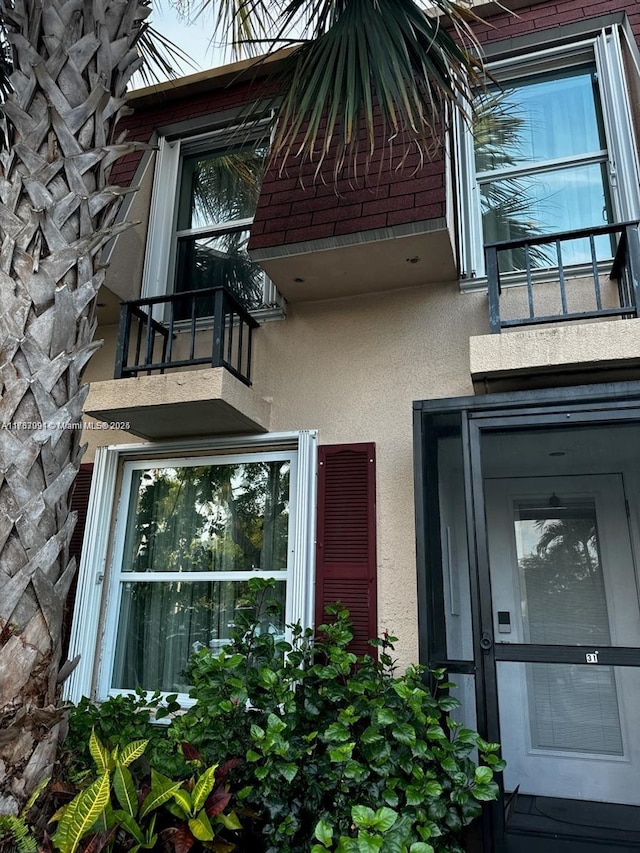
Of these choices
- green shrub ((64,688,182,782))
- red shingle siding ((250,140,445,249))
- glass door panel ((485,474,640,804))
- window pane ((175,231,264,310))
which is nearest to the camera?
green shrub ((64,688,182,782))

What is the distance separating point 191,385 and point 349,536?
1415 mm

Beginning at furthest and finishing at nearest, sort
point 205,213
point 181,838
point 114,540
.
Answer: point 205,213 → point 114,540 → point 181,838

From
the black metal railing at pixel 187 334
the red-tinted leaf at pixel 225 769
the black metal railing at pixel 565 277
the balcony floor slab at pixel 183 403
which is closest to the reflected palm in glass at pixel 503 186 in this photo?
the black metal railing at pixel 565 277

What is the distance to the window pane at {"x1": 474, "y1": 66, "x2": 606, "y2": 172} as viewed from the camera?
4594 millimetres

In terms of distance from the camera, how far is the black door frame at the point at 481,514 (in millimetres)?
3023

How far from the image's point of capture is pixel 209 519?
14.8 feet

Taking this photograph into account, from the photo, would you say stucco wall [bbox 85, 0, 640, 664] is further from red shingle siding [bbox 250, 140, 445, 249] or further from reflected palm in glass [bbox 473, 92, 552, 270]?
reflected palm in glass [bbox 473, 92, 552, 270]

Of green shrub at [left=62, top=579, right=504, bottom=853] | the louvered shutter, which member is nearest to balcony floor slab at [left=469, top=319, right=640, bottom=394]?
green shrub at [left=62, top=579, right=504, bottom=853]

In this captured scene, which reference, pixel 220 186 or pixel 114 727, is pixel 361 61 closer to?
pixel 220 186

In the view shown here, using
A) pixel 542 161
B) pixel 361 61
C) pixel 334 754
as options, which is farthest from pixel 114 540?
pixel 542 161

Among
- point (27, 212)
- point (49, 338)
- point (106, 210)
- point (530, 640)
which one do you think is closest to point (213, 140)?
point (106, 210)

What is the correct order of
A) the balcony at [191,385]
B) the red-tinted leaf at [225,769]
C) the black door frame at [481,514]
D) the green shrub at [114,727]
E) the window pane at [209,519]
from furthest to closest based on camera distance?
the window pane at [209,519]
the balcony at [191,385]
the green shrub at [114,727]
the black door frame at [481,514]
the red-tinted leaf at [225,769]

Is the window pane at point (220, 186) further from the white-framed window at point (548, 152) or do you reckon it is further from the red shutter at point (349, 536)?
the red shutter at point (349, 536)

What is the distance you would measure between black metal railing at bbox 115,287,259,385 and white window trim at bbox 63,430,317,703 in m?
0.57
